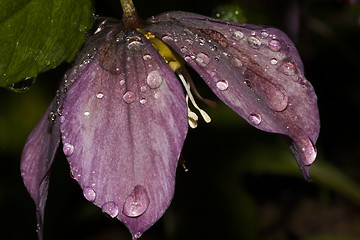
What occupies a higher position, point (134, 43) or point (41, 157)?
point (134, 43)

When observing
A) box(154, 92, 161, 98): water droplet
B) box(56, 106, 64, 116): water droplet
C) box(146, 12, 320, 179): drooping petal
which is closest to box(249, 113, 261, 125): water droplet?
box(146, 12, 320, 179): drooping petal

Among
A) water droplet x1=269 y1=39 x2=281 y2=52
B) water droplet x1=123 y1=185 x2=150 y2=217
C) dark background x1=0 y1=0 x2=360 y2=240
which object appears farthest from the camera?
dark background x1=0 y1=0 x2=360 y2=240

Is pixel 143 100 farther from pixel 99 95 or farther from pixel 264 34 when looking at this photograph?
pixel 264 34

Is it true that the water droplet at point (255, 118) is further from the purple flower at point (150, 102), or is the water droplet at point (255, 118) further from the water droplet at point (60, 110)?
the water droplet at point (60, 110)

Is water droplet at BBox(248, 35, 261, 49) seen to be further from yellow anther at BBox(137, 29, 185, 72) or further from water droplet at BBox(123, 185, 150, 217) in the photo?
water droplet at BBox(123, 185, 150, 217)

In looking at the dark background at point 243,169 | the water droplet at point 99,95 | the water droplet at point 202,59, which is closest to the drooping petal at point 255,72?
the water droplet at point 202,59

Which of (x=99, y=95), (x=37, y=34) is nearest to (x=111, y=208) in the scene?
(x=99, y=95)

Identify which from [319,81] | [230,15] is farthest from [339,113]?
[230,15]

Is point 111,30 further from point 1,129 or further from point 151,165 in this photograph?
point 1,129
